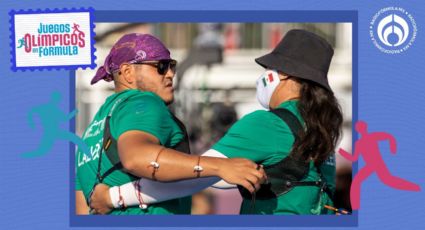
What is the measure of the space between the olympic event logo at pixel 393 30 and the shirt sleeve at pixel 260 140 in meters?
0.72

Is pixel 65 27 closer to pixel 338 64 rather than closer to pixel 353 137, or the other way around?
pixel 353 137

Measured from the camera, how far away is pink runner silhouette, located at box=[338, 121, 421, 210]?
4516 millimetres

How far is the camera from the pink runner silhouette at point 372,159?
452cm

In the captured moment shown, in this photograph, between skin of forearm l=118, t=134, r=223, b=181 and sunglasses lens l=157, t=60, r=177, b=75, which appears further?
sunglasses lens l=157, t=60, r=177, b=75

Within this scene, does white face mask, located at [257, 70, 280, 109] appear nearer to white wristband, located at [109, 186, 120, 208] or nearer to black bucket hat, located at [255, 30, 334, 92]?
black bucket hat, located at [255, 30, 334, 92]

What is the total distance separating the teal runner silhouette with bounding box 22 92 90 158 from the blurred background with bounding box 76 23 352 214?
8.86 feet

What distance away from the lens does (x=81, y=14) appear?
4508 millimetres

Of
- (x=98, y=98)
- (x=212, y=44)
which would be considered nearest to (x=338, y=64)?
(x=212, y=44)

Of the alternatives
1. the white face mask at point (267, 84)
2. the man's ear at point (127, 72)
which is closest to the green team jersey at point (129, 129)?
the man's ear at point (127, 72)

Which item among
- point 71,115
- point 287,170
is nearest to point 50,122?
point 71,115

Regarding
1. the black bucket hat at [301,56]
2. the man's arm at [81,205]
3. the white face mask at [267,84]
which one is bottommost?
the man's arm at [81,205]

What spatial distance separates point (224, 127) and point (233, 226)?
5.36 meters

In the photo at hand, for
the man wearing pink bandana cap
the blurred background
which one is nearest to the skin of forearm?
the man wearing pink bandana cap

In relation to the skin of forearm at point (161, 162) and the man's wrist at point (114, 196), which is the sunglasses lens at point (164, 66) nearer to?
the man's wrist at point (114, 196)
